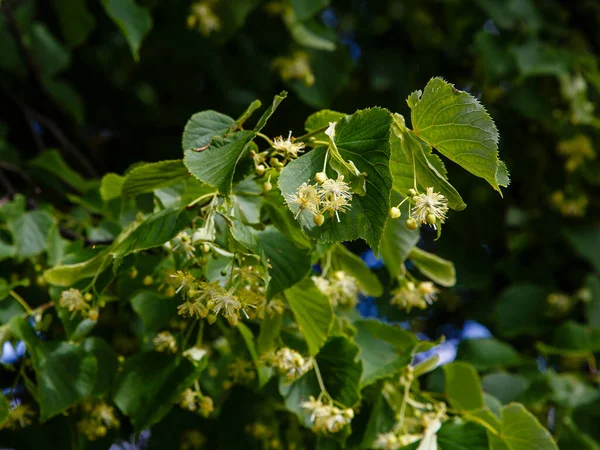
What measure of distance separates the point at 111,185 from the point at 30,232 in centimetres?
31

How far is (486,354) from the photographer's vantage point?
225cm

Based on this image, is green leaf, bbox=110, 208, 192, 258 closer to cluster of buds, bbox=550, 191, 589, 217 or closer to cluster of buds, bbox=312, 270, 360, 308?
cluster of buds, bbox=312, 270, 360, 308

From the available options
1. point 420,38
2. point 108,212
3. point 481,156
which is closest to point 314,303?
point 481,156

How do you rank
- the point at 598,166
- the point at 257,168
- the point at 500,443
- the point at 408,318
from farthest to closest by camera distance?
1. the point at 598,166
2. the point at 408,318
3. the point at 500,443
4. the point at 257,168

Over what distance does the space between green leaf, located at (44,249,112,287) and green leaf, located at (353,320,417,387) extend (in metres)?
0.54

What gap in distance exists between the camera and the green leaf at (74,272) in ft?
4.16

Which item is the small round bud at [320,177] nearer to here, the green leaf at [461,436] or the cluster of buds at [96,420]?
the green leaf at [461,436]

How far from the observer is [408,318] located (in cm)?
249

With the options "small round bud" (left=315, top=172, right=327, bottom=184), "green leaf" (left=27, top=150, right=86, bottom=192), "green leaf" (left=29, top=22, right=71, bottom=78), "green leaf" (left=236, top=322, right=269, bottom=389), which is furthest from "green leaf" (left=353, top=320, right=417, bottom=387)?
"green leaf" (left=29, top=22, right=71, bottom=78)

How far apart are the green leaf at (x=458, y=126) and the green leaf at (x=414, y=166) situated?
0.02 metres

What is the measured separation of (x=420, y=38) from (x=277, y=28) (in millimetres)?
670

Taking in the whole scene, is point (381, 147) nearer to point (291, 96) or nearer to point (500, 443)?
point (500, 443)

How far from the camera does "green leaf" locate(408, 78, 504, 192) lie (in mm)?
994

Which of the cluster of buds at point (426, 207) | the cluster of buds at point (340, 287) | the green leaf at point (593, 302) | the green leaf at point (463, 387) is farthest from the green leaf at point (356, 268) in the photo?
the green leaf at point (593, 302)
